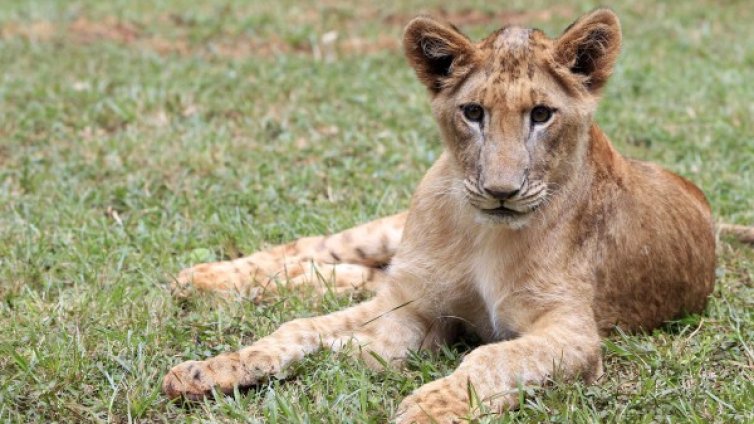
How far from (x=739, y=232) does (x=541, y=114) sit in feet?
6.41

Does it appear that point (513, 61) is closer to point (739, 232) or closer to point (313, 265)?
point (313, 265)

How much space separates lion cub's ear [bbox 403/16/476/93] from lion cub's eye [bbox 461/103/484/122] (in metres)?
0.16

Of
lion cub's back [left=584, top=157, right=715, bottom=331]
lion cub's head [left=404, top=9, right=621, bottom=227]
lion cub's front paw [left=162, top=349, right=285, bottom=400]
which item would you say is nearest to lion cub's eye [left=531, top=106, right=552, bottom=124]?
lion cub's head [left=404, top=9, right=621, bottom=227]

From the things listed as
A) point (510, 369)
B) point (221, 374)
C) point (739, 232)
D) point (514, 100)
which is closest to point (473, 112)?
point (514, 100)

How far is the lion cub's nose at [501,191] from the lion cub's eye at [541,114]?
313 mm

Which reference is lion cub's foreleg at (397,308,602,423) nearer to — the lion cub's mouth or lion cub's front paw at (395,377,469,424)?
lion cub's front paw at (395,377,469,424)

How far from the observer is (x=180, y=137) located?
23.2ft

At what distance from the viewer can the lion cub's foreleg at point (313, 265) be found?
194 inches

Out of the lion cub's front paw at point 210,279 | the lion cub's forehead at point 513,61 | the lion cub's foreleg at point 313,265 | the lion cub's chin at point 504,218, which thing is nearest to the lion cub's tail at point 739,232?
the lion cub's foreleg at point 313,265

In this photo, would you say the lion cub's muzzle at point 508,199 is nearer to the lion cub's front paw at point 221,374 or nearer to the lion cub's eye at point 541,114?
the lion cub's eye at point 541,114

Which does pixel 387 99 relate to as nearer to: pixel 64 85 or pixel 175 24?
pixel 64 85

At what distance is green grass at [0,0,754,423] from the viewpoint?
12.6 ft

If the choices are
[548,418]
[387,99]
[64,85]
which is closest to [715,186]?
[387,99]

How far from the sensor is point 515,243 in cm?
421
